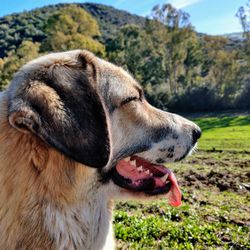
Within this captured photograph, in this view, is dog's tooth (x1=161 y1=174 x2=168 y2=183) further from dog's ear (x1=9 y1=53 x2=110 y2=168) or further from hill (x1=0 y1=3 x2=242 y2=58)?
hill (x1=0 y1=3 x2=242 y2=58)

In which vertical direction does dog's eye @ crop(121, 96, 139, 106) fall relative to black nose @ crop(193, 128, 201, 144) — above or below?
above

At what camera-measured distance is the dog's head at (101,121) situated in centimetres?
252

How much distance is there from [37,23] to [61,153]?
Result: 14346 cm

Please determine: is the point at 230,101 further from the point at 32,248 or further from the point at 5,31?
the point at 5,31

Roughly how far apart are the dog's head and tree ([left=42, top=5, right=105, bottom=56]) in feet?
167

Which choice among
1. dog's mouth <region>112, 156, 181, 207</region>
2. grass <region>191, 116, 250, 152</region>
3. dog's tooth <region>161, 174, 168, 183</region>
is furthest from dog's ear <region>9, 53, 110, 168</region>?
grass <region>191, 116, 250, 152</region>

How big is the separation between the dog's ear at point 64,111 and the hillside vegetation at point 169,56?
4590 centimetres

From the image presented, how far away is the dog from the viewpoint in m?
2.56

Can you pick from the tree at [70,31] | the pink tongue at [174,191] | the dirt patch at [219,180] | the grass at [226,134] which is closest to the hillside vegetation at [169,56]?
the tree at [70,31]

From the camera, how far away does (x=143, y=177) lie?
11.8ft

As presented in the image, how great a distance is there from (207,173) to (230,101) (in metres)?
37.8

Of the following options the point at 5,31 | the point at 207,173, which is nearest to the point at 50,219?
the point at 207,173

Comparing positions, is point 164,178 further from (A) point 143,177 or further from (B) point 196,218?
(B) point 196,218

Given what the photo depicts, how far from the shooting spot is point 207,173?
12.8 metres
